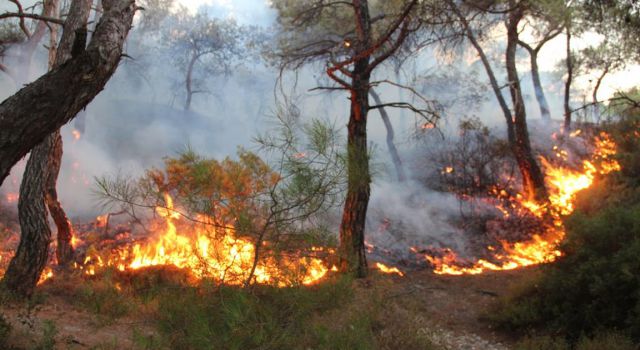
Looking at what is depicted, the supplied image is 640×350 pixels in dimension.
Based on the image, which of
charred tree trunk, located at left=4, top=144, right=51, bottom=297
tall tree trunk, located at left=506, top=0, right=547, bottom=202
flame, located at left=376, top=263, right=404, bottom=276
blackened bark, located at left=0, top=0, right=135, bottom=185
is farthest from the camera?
tall tree trunk, located at left=506, top=0, right=547, bottom=202

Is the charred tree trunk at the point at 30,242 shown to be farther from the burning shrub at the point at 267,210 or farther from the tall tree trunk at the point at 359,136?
the tall tree trunk at the point at 359,136

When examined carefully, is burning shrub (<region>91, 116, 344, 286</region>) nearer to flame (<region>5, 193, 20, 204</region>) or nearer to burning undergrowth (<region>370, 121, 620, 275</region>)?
burning undergrowth (<region>370, 121, 620, 275</region>)

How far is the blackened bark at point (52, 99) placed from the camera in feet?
10.2

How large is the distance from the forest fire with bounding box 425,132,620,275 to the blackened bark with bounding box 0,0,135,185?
8.17 meters

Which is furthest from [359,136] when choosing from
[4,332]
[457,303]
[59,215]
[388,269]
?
[4,332]

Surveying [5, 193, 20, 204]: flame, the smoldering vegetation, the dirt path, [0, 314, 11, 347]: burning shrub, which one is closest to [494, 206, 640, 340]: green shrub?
the dirt path

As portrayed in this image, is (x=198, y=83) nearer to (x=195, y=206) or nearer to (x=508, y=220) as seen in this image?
(x=508, y=220)

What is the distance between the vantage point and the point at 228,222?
4324 millimetres

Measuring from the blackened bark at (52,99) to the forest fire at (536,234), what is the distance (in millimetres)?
8174

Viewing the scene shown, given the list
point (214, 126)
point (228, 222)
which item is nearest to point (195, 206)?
point (228, 222)

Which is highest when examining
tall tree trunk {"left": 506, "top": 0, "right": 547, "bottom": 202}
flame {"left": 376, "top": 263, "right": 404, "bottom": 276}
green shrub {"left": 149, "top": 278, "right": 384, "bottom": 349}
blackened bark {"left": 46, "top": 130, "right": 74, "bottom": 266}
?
tall tree trunk {"left": 506, "top": 0, "right": 547, "bottom": 202}

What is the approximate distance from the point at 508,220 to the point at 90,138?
17.3m

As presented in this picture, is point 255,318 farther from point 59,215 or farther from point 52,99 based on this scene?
point 59,215

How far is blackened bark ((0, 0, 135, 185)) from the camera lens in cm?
310
